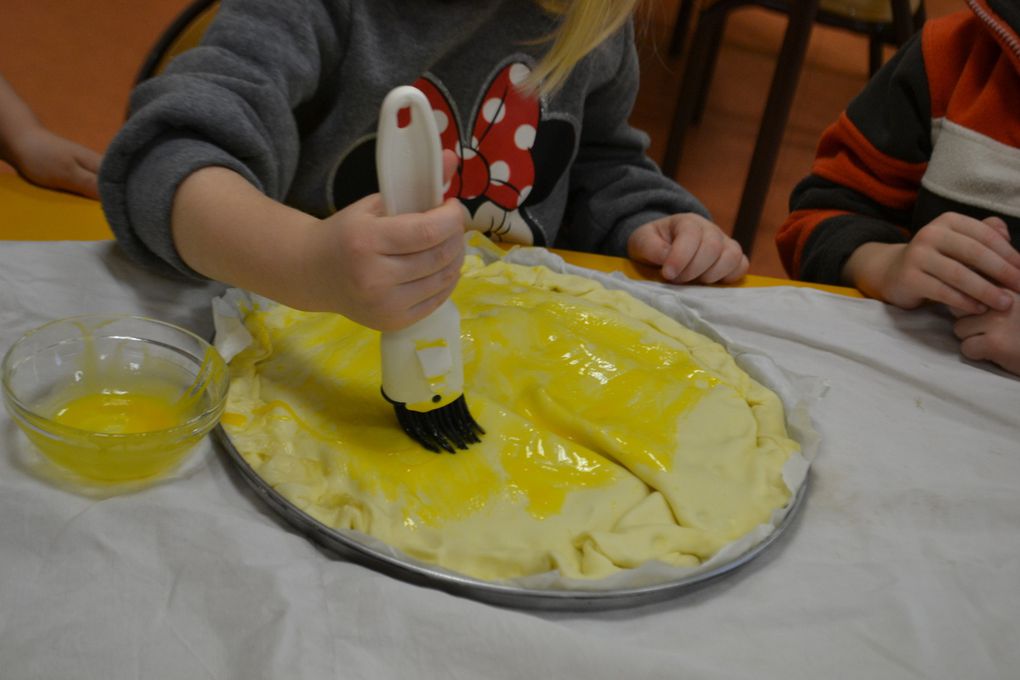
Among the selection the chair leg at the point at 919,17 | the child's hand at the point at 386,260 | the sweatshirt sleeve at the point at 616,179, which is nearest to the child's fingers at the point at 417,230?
the child's hand at the point at 386,260

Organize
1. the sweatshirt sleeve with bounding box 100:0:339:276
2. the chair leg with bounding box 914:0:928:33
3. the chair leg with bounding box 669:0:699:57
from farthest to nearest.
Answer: the chair leg with bounding box 669:0:699:57
the chair leg with bounding box 914:0:928:33
the sweatshirt sleeve with bounding box 100:0:339:276

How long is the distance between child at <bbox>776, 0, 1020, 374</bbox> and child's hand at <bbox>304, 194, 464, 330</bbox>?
2.03 ft

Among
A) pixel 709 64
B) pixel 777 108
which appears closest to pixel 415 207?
A: pixel 777 108

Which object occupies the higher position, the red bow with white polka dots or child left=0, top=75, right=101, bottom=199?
the red bow with white polka dots

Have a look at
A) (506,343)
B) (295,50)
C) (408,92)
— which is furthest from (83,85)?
(408,92)

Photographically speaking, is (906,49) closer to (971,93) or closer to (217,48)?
(971,93)

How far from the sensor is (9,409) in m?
0.51

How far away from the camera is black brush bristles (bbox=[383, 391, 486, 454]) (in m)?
0.59

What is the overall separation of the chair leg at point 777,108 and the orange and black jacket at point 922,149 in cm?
69

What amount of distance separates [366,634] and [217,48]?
1.73ft

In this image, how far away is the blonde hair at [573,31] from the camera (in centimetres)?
83

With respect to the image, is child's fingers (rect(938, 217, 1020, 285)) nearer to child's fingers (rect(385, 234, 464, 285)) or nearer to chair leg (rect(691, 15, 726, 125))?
child's fingers (rect(385, 234, 464, 285))

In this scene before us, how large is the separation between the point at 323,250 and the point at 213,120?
213mm

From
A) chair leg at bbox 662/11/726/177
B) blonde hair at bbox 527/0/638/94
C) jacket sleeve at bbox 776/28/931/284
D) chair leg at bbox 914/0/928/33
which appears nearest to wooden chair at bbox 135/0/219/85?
blonde hair at bbox 527/0/638/94
